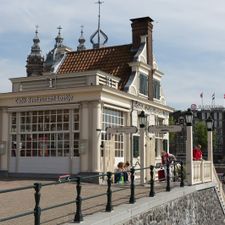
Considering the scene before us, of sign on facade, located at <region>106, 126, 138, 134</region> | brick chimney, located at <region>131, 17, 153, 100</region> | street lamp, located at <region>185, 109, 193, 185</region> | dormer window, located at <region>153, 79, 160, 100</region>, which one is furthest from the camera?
dormer window, located at <region>153, 79, 160, 100</region>

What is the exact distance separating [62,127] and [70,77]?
2.61m

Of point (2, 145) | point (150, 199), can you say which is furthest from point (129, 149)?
point (150, 199)

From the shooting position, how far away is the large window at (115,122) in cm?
1966

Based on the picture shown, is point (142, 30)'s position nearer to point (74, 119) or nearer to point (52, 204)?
point (74, 119)

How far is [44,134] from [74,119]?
1854 millimetres

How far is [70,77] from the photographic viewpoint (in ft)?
69.3

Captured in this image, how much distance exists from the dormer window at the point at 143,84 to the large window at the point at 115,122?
2980mm

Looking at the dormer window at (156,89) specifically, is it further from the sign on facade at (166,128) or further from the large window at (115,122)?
the sign on facade at (166,128)

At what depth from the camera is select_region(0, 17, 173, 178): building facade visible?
1908 centimetres

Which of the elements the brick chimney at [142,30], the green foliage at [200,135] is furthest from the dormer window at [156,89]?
the green foliage at [200,135]

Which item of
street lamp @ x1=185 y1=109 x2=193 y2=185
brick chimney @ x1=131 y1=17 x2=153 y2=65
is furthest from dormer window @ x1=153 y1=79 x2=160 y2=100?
street lamp @ x1=185 y1=109 x2=193 y2=185

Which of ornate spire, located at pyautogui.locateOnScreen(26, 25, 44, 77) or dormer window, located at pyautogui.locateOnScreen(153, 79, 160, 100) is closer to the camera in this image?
dormer window, located at pyautogui.locateOnScreen(153, 79, 160, 100)

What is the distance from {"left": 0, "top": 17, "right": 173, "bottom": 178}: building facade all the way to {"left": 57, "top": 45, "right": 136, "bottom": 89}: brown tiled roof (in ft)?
0.28

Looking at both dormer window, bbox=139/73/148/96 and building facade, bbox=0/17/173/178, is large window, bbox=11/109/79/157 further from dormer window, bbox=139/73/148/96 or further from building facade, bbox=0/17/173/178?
dormer window, bbox=139/73/148/96
